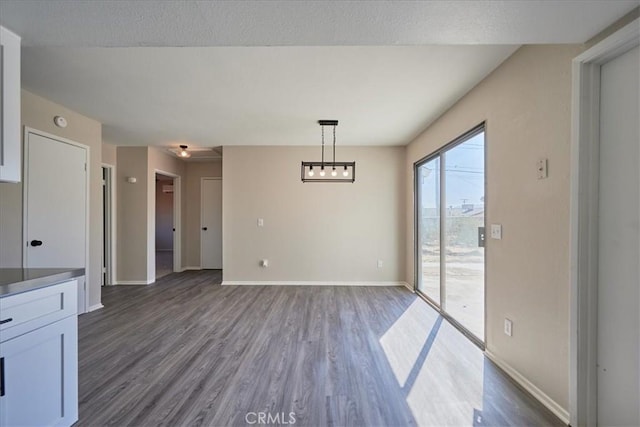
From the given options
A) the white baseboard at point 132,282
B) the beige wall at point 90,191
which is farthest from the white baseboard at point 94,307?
the white baseboard at point 132,282

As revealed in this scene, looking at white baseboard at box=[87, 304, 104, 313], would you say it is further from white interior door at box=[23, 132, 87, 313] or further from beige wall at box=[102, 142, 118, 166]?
beige wall at box=[102, 142, 118, 166]

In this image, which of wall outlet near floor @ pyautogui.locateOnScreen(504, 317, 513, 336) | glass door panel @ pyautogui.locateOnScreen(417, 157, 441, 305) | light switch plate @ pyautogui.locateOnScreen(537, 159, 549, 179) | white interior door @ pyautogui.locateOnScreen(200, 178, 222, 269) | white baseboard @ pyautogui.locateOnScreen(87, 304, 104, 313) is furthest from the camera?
white interior door @ pyautogui.locateOnScreen(200, 178, 222, 269)

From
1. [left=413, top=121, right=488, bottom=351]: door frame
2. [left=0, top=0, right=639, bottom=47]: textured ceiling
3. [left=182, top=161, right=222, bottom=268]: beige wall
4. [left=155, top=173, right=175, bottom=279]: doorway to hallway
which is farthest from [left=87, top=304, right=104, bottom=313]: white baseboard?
[left=155, top=173, right=175, bottom=279]: doorway to hallway

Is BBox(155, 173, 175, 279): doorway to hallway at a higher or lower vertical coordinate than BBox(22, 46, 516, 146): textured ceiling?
lower

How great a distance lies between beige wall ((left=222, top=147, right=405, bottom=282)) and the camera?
4738 millimetres

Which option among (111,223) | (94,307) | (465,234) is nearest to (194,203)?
(111,223)

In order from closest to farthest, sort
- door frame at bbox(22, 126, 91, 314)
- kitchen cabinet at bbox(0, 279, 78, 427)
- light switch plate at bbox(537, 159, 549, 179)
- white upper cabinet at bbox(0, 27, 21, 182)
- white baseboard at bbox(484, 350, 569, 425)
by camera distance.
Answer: kitchen cabinet at bbox(0, 279, 78, 427), white upper cabinet at bbox(0, 27, 21, 182), white baseboard at bbox(484, 350, 569, 425), light switch plate at bbox(537, 159, 549, 179), door frame at bbox(22, 126, 91, 314)

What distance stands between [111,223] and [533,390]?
5.89 metres

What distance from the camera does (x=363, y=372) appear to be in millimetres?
2076

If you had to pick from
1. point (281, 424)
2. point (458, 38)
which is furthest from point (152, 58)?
point (281, 424)

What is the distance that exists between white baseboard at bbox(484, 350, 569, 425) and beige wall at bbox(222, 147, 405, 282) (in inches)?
103

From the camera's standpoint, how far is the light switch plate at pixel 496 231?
216 cm

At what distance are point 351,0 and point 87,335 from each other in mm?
3695

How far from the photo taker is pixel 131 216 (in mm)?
4750
